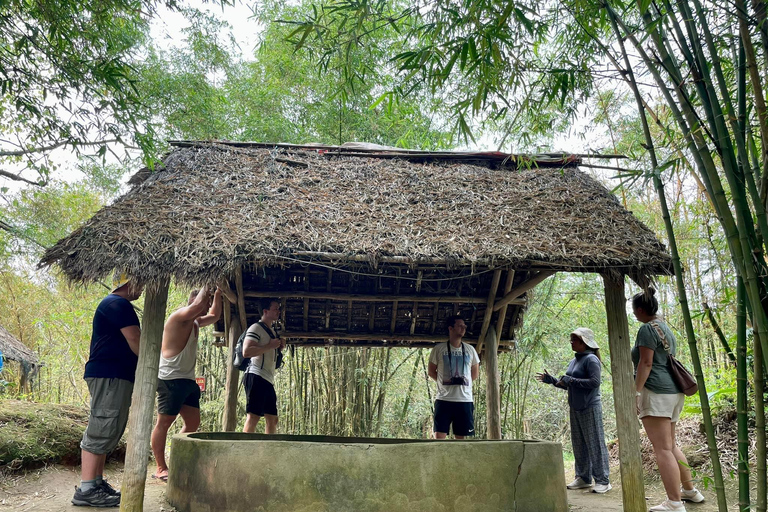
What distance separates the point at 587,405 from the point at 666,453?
4.66 ft

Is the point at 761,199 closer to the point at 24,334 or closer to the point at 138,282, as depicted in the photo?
the point at 138,282

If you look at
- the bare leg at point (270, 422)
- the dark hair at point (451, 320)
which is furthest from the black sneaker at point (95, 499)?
the dark hair at point (451, 320)

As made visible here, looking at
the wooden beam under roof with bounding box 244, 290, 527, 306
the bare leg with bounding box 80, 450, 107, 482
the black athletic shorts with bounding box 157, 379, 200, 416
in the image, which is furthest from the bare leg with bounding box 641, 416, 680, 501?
the bare leg with bounding box 80, 450, 107, 482

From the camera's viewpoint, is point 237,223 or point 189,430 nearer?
point 237,223

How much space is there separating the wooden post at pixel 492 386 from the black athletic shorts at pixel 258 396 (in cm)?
212

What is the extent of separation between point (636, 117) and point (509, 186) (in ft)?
13.2

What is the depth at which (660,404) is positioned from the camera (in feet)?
12.1

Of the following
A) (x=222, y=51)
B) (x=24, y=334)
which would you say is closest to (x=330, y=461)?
(x=222, y=51)

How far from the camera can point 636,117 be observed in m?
7.93

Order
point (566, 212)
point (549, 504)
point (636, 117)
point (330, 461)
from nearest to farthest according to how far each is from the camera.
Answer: point (330, 461), point (549, 504), point (566, 212), point (636, 117)

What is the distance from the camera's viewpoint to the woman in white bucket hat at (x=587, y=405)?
499 cm

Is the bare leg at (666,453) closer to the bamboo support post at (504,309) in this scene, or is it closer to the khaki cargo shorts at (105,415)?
the bamboo support post at (504,309)

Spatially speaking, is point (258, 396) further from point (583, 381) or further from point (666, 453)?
point (666, 453)

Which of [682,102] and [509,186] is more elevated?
[509,186]
